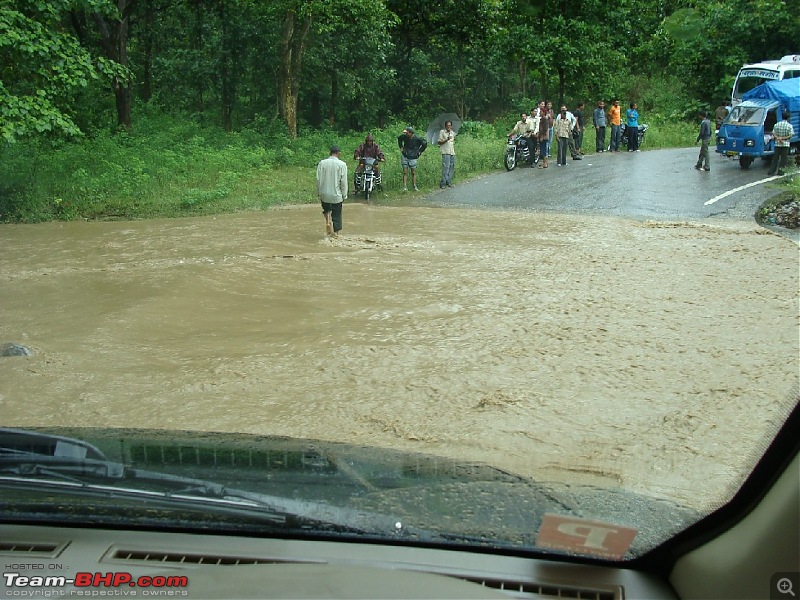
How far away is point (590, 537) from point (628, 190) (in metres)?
18.5

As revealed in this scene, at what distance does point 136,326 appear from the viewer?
9445mm

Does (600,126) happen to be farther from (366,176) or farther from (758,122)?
(366,176)

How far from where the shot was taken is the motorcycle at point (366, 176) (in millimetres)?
19270

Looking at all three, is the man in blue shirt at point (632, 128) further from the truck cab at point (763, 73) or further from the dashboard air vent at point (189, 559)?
the dashboard air vent at point (189, 559)

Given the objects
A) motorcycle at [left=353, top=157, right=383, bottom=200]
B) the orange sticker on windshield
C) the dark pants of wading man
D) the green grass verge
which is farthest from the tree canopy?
the orange sticker on windshield

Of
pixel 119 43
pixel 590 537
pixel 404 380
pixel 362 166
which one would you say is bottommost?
pixel 404 380

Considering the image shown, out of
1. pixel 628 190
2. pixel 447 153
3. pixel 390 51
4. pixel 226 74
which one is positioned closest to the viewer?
pixel 628 190

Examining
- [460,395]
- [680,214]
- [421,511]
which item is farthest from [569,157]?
[421,511]

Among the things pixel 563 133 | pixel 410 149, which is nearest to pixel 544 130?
pixel 563 133

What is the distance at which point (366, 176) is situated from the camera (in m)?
19.4

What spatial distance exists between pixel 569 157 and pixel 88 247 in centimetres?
1640

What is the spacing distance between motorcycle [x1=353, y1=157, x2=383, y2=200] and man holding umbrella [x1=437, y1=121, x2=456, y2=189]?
1.90m

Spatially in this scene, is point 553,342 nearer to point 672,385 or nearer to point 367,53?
point 672,385

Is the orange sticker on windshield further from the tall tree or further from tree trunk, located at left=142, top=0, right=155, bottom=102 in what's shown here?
tree trunk, located at left=142, top=0, right=155, bottom=102
